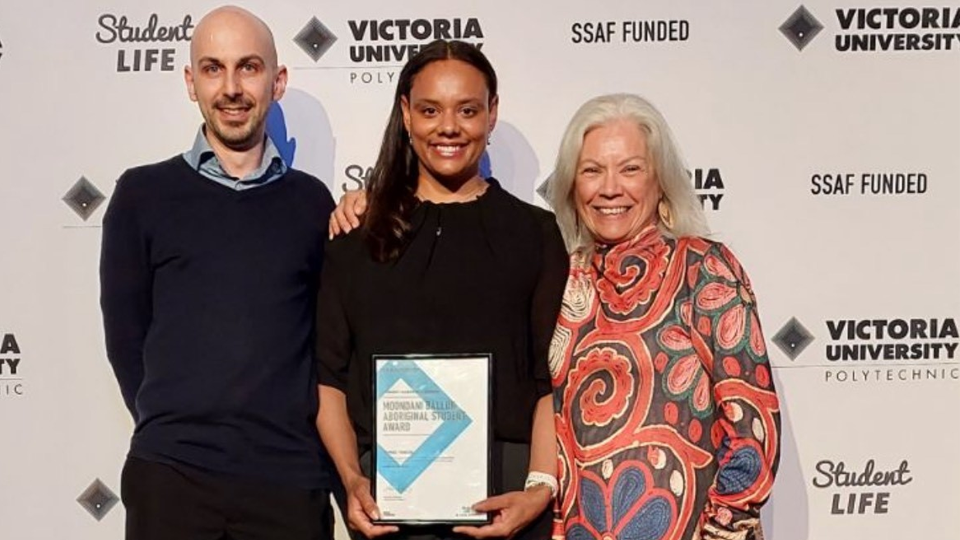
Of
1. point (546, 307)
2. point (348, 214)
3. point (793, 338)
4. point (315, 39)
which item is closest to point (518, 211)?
point (546, 307)

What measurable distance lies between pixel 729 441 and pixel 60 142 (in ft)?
6.23

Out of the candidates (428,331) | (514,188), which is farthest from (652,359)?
(514,188)

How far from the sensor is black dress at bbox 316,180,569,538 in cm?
179

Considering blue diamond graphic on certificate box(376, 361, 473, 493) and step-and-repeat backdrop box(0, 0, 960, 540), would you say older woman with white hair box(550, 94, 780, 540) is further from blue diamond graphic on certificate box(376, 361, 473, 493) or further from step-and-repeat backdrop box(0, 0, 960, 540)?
step-and-repeat backdrop box(0, 0, 960, 540)

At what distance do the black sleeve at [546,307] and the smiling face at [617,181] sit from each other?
4.1 inches

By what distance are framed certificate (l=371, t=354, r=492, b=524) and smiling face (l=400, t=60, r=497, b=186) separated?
1.25 ft

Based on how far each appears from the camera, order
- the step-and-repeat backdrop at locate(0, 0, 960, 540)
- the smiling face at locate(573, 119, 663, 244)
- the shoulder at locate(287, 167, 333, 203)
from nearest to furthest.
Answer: the smiling face at locate(573, 119, 663, 244)
the shoulder at locate(287, 167, 333, 203)
the step-and-repeat backdrop at locate(0, 0, 960, 540)

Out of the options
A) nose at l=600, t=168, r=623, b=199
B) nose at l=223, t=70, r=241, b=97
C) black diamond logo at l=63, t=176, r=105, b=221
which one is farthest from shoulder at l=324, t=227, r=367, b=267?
black diamond logo at l=63, t=176, r=105, b=221

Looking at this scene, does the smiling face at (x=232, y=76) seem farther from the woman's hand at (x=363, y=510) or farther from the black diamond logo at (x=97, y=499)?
the black diamond logo at (x=97, y=499)

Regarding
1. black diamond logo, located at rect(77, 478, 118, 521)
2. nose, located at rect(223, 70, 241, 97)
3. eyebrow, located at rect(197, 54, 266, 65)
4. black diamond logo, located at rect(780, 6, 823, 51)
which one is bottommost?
black diamond logo, located at rect(77, 478, 118, 521)

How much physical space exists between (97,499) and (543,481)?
1465 millimetres

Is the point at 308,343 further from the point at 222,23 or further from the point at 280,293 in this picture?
the point at 222,23

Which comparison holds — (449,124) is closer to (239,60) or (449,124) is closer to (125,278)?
(239,60)

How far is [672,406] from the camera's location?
1711 millimetres
